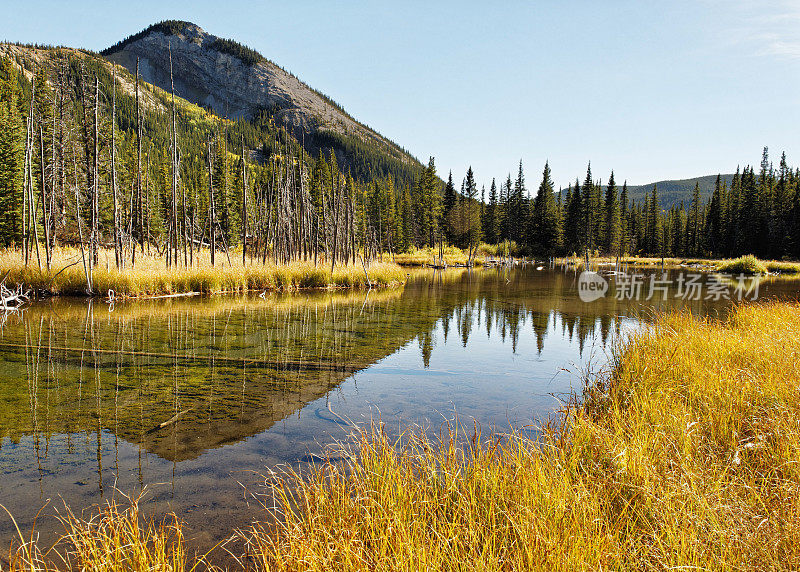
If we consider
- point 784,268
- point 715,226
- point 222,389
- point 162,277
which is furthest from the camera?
point 715,226

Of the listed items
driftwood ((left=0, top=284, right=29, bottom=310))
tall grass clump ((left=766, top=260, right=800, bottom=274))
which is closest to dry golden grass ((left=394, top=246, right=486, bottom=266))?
tall grass clump ((left=766, top=260, right=800, bottom=274))

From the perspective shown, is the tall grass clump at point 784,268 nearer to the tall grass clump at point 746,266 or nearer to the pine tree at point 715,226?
the tall grass clump at point 746,266

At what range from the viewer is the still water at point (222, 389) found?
475cm

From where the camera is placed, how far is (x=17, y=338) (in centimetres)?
1115

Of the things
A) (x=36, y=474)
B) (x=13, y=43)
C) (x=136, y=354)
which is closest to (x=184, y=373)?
(x=136, y=354)

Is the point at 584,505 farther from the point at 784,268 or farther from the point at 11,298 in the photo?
the point at 784,268

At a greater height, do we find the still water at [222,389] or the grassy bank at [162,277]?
the grassy bank at [162,277]

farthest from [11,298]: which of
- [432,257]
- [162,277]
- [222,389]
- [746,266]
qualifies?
[746,266]

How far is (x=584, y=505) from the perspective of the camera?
9.75 ft

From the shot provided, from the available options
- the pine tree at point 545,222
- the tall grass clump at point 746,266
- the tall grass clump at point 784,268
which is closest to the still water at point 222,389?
the tall grass clump at point 746,266

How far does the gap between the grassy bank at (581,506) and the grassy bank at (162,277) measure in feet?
59.5

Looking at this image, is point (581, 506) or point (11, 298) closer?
point (581, 506)

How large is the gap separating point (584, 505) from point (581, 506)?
0.02 m

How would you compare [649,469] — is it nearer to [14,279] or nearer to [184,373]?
[184,373]
